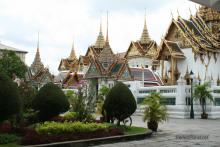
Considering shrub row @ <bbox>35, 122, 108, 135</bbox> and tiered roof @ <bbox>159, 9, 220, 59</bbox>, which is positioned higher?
tiered roof @ <bbox>159, 9, 220, 59</bbox>

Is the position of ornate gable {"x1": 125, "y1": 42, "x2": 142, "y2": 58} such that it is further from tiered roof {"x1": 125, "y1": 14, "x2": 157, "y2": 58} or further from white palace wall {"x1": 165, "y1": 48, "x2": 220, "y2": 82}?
white palace wall {"x1": 165, "y1": 48, "x2": 220, "y2": 82}

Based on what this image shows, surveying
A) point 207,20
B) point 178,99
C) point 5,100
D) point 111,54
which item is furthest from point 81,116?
point 207,20

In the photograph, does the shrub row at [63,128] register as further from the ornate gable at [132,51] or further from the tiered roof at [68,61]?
the tiered roof at [68,61]

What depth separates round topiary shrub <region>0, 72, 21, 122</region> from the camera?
9.41m

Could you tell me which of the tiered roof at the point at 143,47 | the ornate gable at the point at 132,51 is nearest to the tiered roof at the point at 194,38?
the tiered roof at the point at 143,47

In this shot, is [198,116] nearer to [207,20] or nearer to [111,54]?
[111,54]

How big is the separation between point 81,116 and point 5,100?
4961mm

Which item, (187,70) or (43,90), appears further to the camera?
(187,70)

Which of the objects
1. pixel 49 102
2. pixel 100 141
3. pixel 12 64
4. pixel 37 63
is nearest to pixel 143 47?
pixel 37 63

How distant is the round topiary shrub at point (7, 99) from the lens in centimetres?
941

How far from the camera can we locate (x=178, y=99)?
985 inches

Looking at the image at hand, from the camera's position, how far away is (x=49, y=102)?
43.3 ft

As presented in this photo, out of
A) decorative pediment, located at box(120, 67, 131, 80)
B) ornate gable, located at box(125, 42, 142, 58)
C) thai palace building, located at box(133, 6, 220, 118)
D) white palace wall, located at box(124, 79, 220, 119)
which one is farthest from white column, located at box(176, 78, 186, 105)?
ornate gable, located at box(125, 42, 142, 58)

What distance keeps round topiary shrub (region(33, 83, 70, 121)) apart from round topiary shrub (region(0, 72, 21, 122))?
3.40 meters
